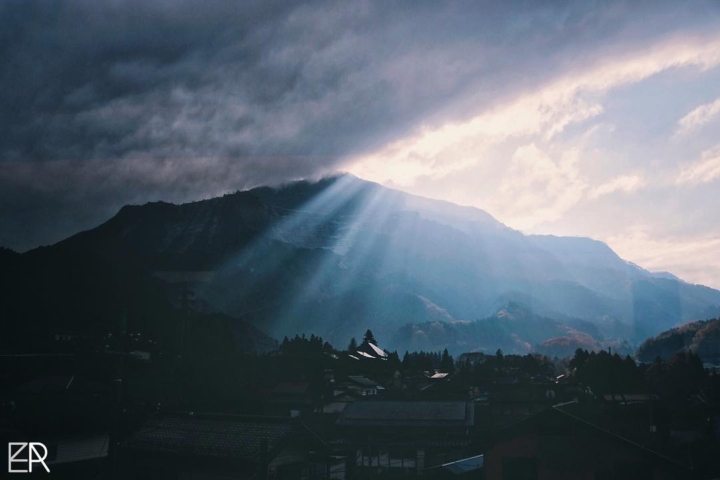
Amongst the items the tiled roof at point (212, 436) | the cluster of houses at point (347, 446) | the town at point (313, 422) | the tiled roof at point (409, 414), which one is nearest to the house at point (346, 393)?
the town at point (313, 422)

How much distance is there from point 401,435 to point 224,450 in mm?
16805

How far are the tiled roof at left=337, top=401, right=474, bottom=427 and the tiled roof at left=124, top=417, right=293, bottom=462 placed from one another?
53.0ft

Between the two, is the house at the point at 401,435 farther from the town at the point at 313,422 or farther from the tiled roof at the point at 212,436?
the tiled roof at the point at 212,436

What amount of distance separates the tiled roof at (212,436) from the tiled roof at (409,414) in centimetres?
1615

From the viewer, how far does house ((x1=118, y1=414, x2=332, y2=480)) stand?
22.3 meters

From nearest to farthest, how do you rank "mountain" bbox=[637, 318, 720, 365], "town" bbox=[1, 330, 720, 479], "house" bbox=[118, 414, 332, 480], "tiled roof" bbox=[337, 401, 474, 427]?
"town" bbox=[1, 330, 720, 479] → "house" bbox=[118, 414, 332, 480] → "tiled roof" bbox=[337, 401, 474, 427] → "mountain" bbox=[637, 318, 720, 365]

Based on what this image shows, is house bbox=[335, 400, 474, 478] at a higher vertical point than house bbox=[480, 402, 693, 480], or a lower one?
lower

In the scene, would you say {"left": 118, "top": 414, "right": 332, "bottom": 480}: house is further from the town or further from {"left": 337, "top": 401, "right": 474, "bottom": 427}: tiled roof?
{"left": 337, "top": 401, "right": 474, "bottom": 427}: tiled roof

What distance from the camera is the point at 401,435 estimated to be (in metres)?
37.1

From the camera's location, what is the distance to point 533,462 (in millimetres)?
21109

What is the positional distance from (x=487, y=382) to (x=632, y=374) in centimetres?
1907

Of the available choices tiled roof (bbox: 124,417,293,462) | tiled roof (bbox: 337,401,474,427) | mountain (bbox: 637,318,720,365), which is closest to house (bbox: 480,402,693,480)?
tiled roof (bbox: 124,417,293,462)

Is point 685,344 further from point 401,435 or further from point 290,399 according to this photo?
point 401,435

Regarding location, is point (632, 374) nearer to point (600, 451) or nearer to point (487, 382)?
point (487, 382)
